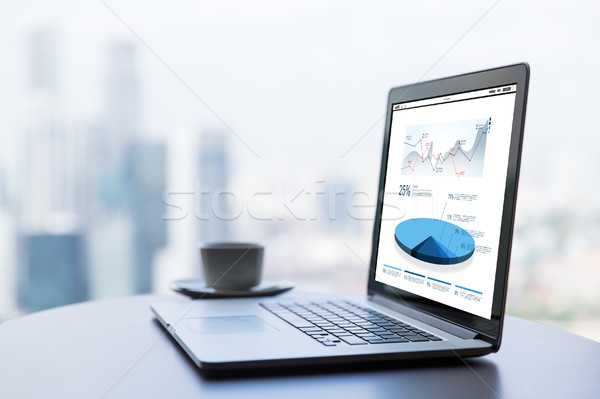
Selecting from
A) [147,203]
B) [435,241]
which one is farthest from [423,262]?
[147,203]

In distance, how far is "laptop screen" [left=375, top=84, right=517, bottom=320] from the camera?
64cm

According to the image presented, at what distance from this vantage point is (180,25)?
9.05ft

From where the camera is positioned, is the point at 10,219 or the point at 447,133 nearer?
the point at 447,133

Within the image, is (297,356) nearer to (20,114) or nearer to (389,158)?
(389,158)

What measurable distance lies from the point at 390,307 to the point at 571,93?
2352 millimetres

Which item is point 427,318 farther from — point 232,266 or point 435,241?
point 232,266

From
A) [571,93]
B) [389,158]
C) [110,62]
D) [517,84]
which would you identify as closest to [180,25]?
[110,62]

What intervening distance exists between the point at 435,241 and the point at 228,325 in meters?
0.29

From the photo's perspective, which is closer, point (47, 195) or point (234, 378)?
point (234, 378)

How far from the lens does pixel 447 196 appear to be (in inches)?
28.6

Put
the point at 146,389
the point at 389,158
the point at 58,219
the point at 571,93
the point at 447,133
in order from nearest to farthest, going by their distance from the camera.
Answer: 1. the point at 146,389
2. the point at 447,133
3. the point at 389,158
4. the point at 571,93
5. the point at 58,219

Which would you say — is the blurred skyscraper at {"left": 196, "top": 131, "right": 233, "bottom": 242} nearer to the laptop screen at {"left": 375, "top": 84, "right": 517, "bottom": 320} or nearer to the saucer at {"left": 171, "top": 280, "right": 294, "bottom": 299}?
the saucer at {"left": 171, "top": 280, "right": 294, "bottom": 299}

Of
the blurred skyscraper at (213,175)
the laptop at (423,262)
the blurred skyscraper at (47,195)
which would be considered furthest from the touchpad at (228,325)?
the blurred skyscraper at (47,195)

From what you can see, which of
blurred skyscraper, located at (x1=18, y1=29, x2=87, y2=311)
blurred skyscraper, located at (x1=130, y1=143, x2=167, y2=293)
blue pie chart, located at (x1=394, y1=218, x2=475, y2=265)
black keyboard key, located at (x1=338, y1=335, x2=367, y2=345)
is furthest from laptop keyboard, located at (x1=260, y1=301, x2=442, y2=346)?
blurred skyscraper, located at (x1=18, y1=29, x2=87, y2=311)
